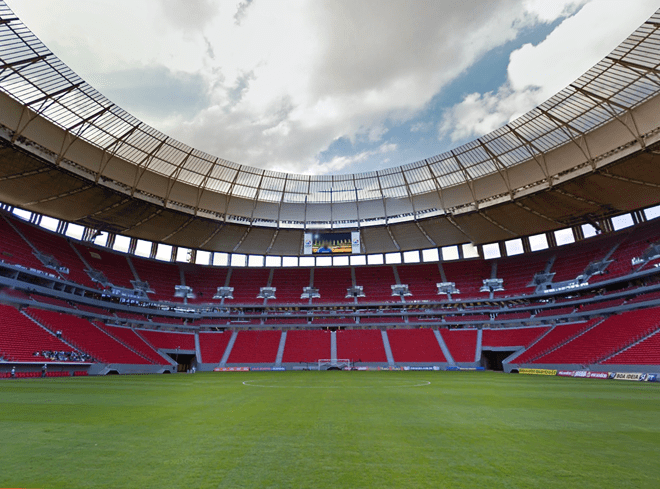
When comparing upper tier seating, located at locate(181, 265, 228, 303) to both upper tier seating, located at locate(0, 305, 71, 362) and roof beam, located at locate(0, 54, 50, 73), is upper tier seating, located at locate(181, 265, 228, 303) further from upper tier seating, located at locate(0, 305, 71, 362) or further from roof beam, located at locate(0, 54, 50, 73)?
roof beam, located at locate(0, 54, 50, 73)

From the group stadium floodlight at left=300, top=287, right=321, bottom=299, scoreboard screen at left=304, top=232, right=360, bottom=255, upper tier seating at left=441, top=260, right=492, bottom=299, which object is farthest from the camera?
stadium floodlight at left=300, top=287, right=321, bottom=299

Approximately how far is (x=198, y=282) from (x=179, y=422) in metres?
53.6

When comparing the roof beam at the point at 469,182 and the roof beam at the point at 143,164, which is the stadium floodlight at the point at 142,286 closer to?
the roof beam at the point at 143,164

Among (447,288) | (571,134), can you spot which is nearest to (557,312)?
(447,288)

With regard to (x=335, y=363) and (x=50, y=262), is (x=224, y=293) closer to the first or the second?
(x=335, y=363)

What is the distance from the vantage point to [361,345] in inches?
2036

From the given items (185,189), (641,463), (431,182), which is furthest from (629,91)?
(185,189)

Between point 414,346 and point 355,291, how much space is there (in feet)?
47.6

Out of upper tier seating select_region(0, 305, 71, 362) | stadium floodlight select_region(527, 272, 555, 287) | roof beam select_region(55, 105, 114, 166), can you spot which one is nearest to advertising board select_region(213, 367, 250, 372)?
upper tier seating select_region(0, 305, 71, 362)

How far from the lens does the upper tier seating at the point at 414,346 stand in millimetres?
48406

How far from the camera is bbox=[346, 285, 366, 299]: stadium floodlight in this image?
59.9 metres

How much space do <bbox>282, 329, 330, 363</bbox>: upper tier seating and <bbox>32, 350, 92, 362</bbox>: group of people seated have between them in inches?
943

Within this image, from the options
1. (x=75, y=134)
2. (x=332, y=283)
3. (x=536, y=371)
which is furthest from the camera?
(x=332, y=283)

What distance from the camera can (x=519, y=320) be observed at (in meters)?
50.0
